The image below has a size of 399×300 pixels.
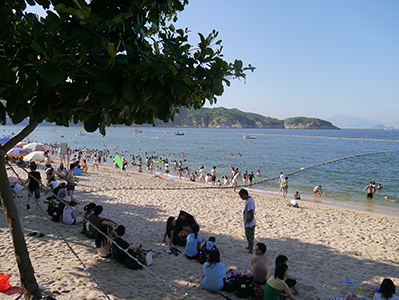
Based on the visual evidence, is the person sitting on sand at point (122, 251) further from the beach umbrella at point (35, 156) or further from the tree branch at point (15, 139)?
the beach umbrella at point (35, 156)

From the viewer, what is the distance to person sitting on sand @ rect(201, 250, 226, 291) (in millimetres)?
4950

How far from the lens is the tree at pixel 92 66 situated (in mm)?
2317

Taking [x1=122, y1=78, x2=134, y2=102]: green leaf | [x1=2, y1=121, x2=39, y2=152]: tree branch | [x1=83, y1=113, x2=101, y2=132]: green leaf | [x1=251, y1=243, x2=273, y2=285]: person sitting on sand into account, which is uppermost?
[x1=122, y1=78, x2=134, y2=102]: green leaf

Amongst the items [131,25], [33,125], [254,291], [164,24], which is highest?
[164,24]

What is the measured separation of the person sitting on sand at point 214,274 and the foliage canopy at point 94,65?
3249mm

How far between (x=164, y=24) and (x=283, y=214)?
10.5 m

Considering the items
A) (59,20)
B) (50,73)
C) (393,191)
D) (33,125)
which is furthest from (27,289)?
(393,191)

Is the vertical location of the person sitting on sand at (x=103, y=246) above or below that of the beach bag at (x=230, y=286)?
above

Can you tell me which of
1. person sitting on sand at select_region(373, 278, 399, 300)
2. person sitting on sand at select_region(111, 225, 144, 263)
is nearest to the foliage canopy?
person sitting on sand at select_region(111, 225, 144, 263)

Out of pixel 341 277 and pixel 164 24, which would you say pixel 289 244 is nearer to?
pixel 341 277

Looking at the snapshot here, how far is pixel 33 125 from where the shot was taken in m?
3.59

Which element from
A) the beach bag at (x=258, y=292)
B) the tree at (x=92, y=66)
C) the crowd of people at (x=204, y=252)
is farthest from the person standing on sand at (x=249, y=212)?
the tree at (x=92, y=66)

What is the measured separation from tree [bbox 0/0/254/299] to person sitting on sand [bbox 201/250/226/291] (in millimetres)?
3228

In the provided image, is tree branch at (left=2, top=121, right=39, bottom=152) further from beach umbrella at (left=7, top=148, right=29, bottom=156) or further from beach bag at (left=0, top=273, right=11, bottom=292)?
beach umbrella at (left=7, top=148, right=29, bottom=156)
